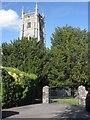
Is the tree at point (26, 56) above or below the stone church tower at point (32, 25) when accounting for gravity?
below

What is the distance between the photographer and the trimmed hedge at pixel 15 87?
18.2 metres

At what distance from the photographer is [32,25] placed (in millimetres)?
101188

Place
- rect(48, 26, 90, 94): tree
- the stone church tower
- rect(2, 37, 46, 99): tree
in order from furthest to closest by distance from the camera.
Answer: the stone church tower, rect(48, 26, 90, 94): tree, rect(2, 37, 46, 99): tree

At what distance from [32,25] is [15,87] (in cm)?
8276

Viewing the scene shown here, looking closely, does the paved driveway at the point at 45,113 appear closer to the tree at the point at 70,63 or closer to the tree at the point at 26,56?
the tree at the point at 26,56

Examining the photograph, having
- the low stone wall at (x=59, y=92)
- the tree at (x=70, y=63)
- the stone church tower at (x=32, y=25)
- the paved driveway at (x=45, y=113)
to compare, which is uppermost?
the stone church tower at (x=32, y=25)

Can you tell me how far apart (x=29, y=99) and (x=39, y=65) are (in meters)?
9.08

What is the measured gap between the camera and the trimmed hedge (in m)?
18.2

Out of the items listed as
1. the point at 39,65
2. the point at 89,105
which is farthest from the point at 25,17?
the point at 89,105

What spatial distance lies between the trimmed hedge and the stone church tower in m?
75.7

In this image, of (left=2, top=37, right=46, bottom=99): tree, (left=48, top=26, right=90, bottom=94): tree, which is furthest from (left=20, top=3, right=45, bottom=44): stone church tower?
(left=2, top=37, right=46, bottom=99): tree

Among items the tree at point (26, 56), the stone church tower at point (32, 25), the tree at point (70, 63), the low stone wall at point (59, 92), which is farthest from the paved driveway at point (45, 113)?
the stone church tower at point (32, 25)

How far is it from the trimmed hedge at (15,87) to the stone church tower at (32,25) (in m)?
75.7

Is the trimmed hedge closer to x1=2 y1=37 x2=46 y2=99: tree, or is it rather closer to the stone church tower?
x1=2 y1=37 x2=46 y2=99: tree
